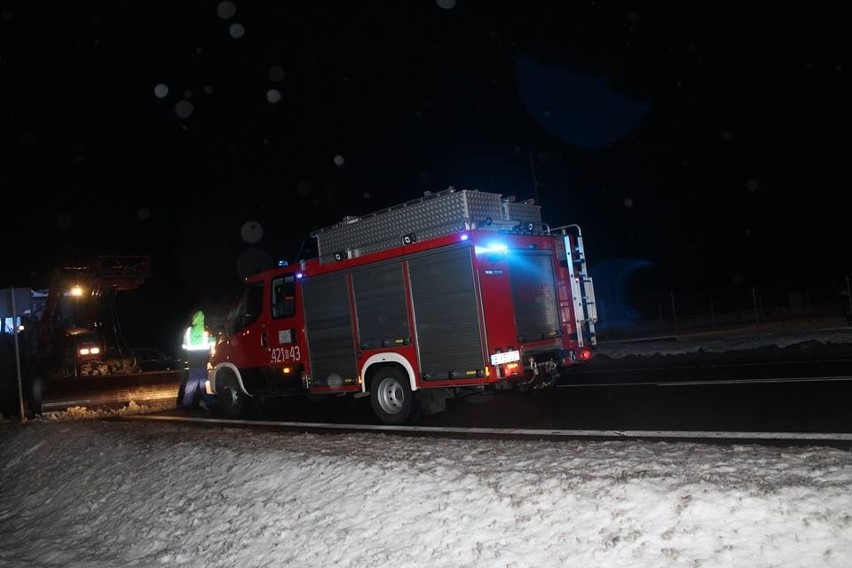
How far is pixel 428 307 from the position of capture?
9.21 m

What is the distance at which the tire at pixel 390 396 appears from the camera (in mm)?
9734

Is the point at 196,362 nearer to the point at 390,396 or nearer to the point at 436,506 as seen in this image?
the point at 390,396

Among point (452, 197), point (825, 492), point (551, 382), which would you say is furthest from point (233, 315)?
point (825, 492)

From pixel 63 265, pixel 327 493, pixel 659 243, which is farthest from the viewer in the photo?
pixel 659 243

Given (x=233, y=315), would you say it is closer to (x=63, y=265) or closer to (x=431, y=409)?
(x=431, y=409)

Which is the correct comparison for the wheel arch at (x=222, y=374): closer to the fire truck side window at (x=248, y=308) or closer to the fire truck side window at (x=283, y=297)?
the fire truck side window at (x=248, y=308)

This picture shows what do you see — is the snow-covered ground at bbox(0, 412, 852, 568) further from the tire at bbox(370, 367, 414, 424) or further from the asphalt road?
the asphalt road

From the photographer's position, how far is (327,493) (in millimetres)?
5863

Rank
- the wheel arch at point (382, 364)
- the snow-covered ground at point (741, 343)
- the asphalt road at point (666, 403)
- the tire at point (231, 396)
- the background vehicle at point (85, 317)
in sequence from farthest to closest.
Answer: the background vehicle at point (85, 317)
the snow-covered ground at point (741, 343)
the tire at point (231, 396)
the wheel arch at point (382, 364)
the asphalt road at point (666, 403)

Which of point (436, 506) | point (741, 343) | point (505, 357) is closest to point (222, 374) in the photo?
point (505, 357)

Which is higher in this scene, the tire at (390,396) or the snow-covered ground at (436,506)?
A: the tire at (390,396)

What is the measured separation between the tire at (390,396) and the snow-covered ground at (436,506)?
172 cm

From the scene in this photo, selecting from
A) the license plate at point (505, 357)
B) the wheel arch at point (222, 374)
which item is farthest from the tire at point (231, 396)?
the license plate at point (505, 357)

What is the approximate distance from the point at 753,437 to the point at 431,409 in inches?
Answer: 181
